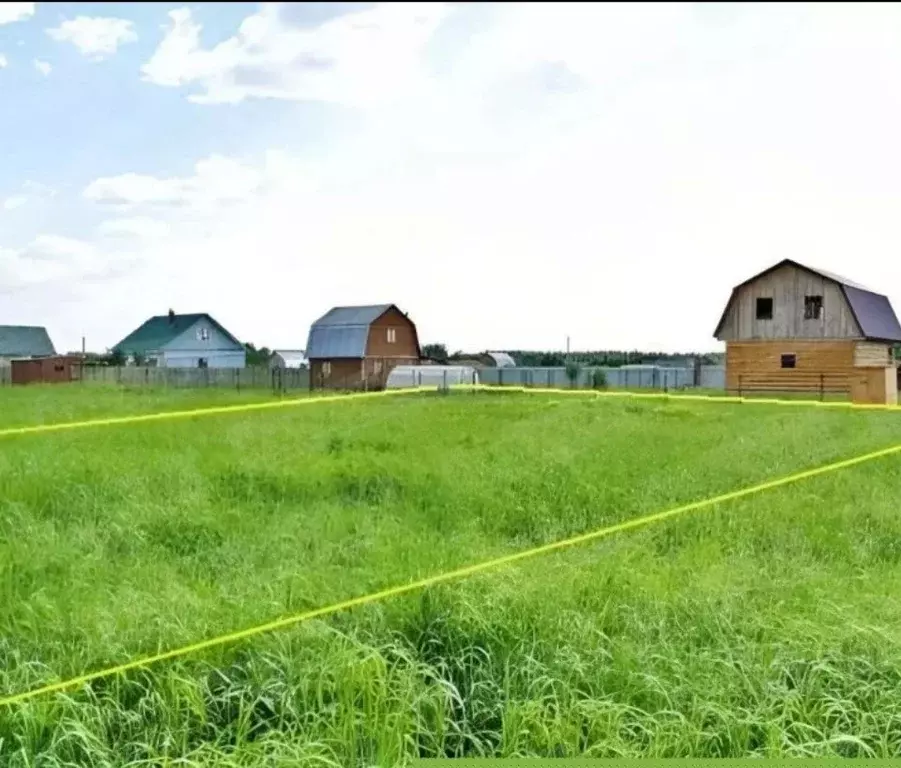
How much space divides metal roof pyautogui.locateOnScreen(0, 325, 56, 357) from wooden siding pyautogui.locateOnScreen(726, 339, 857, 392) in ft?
5.32

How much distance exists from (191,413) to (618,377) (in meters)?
1.06

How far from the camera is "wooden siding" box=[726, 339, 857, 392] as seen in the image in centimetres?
214

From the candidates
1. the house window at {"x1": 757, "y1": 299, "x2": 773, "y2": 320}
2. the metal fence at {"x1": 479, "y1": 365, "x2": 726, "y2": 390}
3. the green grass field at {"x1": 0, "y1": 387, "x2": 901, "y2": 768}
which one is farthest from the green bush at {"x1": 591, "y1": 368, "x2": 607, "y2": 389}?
the house window at {"x1": 757, "y1": 299, "x2": 773, "y2": 320}

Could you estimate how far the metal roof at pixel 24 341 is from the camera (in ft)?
6.84

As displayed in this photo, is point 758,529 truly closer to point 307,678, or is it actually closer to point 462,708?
point 462,708

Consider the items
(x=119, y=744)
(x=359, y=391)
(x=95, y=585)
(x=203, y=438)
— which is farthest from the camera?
(x=359, y=391)

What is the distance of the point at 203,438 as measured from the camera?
208 cm

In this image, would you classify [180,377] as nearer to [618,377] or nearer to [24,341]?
[24,341]

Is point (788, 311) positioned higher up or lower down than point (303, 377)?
higher up

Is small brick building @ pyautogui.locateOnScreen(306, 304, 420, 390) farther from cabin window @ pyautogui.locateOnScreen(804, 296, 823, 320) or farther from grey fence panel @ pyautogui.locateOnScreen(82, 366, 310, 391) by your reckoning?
cabin window @ pyautogui.locateOnScreen(804, 296, 823, 320)

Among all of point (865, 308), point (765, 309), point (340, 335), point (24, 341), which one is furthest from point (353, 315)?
point (865, 308)

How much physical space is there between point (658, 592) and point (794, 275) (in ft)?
2.76

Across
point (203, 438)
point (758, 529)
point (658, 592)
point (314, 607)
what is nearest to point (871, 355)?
point (758, 529)

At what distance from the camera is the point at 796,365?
217 cm
